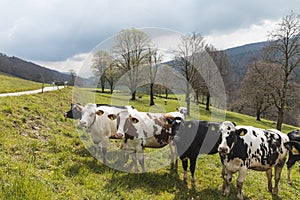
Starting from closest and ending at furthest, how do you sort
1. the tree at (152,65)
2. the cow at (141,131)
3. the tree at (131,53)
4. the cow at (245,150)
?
1. the cow at (245,150)
2. the cow at (141,131)
3. the tree at (131,53)
4. the tree at (152,65)

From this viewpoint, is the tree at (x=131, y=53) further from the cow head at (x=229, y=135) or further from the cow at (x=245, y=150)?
the cow at (x=245, y=150)

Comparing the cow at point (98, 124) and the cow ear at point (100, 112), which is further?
the cow ear at point (100, 112)

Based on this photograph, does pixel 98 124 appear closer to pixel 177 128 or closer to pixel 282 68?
pixel 177 128

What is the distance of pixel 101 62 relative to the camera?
1098cm

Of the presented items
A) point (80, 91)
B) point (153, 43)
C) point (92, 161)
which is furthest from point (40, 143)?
point (153, 43)

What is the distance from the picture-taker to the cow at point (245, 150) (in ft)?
22.4

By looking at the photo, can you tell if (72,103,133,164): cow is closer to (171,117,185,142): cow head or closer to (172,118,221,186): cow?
(171,117,185,142): cow head

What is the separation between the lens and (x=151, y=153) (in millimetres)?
10688

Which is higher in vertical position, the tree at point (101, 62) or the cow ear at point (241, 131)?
the tree at point (101, 62)

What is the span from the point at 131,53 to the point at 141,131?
466 centimetres

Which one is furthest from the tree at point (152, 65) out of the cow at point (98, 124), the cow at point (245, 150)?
the cow at point (245, 150)

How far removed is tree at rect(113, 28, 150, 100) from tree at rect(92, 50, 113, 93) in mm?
399

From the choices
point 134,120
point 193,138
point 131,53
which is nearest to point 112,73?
point 131,53

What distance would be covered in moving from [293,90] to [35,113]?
25.7m
